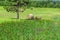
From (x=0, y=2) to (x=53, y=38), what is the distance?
33.9m

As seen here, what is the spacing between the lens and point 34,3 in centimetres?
4962

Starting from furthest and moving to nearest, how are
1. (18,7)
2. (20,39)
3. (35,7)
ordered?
(35,7), (18,7), (20,39)

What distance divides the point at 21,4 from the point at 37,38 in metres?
17.8

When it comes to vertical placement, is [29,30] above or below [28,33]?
below

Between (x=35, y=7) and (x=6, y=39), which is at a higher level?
(x=6, y=39)

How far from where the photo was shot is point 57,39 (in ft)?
56.6

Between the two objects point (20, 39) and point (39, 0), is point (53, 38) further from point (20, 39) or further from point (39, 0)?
point (39, 0)

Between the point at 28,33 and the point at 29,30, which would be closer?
the point at 28,33

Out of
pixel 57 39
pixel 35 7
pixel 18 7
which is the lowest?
pixel 35 7

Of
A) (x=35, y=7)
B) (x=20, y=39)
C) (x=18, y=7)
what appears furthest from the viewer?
(x=35, y=7)

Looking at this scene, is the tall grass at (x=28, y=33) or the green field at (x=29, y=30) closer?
the tall grass at (x=28, y=33)

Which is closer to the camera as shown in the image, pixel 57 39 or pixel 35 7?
pixel 57 39

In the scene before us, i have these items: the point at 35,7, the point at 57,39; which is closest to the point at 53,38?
the point at 57,39

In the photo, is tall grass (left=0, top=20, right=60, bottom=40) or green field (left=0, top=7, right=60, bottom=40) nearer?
tall grass (left=0, top=20, right=60, bottom=40)
